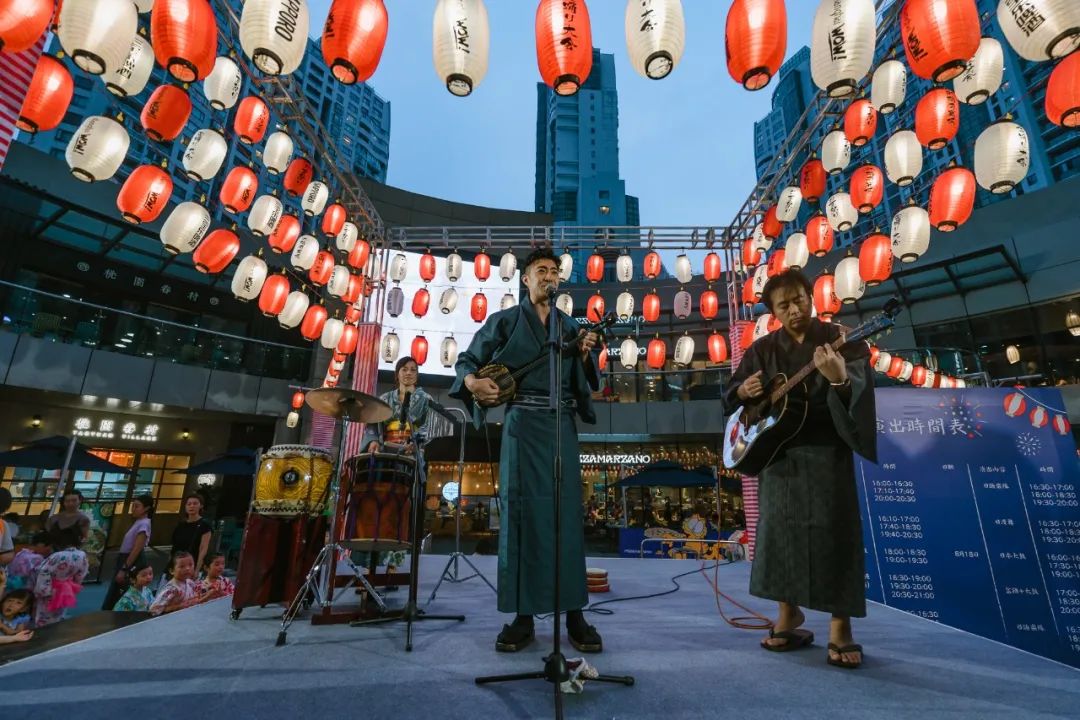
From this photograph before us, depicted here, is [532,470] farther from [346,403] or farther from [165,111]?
[165,111]

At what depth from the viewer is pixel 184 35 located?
3.96m

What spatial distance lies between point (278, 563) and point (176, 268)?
56.4 ft

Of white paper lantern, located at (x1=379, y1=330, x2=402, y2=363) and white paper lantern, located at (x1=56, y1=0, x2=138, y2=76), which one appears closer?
white paper lantern, located at (x1=56, y1=0, x2=138, y2=76)

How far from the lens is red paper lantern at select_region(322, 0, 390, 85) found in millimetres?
4336

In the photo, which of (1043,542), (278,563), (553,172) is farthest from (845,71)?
(553,172)

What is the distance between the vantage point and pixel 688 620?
122 inches

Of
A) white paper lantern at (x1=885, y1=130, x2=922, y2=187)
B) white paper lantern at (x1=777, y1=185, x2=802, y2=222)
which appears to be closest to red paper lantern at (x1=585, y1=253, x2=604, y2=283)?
white paper lantern at (x1=777, y1=185, x2=802, y2=222)

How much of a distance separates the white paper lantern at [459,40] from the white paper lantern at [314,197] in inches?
176

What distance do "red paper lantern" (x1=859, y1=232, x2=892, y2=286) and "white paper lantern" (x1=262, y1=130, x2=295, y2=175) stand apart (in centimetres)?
889

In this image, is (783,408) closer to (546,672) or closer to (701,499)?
(546,672)

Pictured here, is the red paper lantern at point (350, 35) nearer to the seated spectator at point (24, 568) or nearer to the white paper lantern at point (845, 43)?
the white paper lantern at point (845, 43)

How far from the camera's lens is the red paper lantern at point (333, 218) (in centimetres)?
878

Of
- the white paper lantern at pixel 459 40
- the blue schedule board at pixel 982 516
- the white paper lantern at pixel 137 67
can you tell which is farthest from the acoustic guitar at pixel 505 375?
the white paper lantern at pixel 137 67

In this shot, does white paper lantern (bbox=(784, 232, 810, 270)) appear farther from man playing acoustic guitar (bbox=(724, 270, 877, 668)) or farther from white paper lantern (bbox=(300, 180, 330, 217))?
white paper lantern (bbox=(300, 180, 330, 217))
